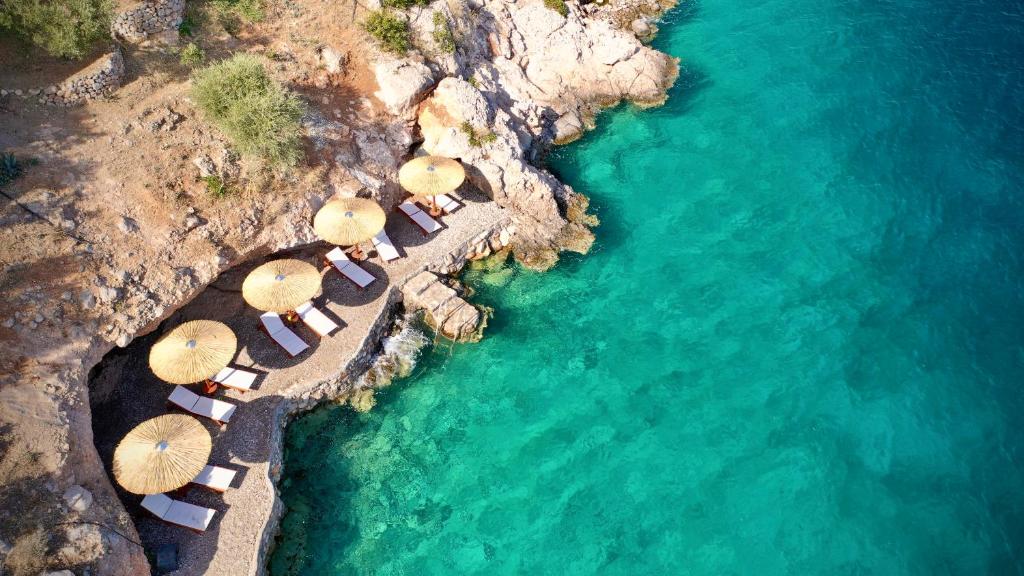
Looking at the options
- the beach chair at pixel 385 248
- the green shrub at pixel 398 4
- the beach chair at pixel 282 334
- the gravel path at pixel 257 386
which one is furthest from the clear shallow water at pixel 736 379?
the green shrub at pixel 398 4

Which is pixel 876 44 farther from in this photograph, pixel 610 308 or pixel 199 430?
pixel 199 430

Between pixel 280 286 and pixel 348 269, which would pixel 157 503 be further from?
pixel 348 269

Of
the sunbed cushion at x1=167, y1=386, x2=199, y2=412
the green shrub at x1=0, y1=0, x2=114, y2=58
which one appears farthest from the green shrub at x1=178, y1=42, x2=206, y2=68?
the sunbed cushion at x1=167, y1=386, x2=199, y2=412

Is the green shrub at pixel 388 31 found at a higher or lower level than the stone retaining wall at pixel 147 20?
lower

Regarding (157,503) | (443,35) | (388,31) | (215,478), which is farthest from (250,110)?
(157,503)

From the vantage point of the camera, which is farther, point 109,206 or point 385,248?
point 385,248

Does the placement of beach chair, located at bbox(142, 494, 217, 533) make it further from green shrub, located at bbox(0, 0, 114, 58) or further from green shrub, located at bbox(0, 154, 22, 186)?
green shrub, located at bbox(0, 0, 114, 58)

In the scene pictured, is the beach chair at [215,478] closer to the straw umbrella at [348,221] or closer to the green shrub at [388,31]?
the straw umbrella at [348,221]
